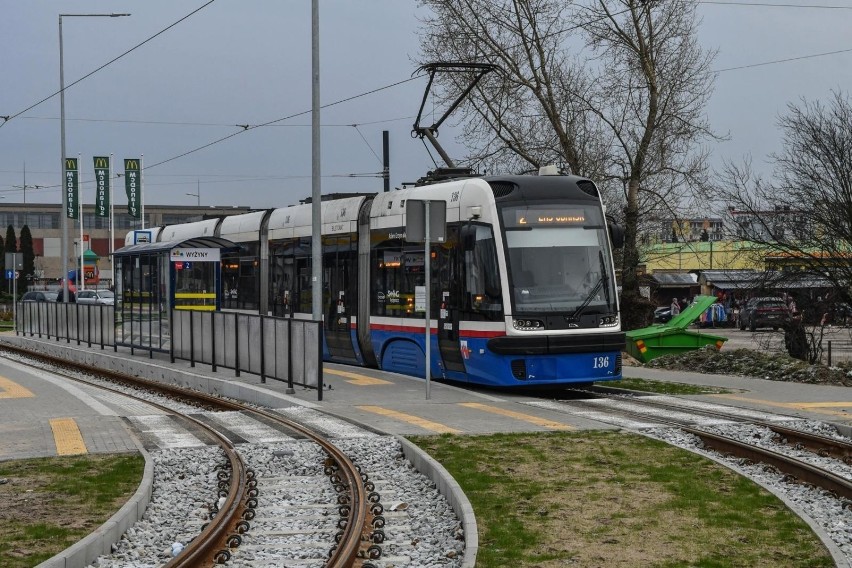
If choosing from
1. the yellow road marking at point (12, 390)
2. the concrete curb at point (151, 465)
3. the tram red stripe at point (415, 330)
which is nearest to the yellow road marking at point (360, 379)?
the tram red stripe at point (415, 330)

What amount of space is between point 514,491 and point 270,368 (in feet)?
33.0

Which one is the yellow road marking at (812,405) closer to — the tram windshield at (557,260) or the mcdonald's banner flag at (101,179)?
the tram windshield at (557,260)

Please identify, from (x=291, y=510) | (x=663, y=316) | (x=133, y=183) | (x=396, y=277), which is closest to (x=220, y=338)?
(x=396, y=277)

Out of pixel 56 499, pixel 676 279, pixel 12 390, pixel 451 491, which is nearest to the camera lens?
pixel 56 499

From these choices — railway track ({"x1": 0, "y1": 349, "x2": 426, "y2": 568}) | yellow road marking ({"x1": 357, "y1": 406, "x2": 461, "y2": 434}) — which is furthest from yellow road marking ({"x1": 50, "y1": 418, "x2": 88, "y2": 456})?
yellow road marking ({"x1": 357, "y1": 406, "x2": 461, "y2": 434})

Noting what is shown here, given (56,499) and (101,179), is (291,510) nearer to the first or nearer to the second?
(56,499)

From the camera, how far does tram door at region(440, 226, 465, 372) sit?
19.0 m

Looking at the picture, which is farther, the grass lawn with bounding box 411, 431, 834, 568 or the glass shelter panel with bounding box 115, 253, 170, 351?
the glass shelter panel with bounding box 115, 253, 170, 351

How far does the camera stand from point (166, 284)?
1047 inches

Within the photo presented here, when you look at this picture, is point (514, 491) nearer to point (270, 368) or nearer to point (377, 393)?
point (377, 393)

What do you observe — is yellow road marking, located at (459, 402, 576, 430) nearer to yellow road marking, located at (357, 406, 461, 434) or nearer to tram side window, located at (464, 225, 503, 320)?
yellow road marking, located at (357, 406, 461, 434)

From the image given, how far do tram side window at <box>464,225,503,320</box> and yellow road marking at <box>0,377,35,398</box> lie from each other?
6.96 meters

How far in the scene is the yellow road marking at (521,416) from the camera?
1439cm

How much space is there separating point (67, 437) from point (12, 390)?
23.6ft
